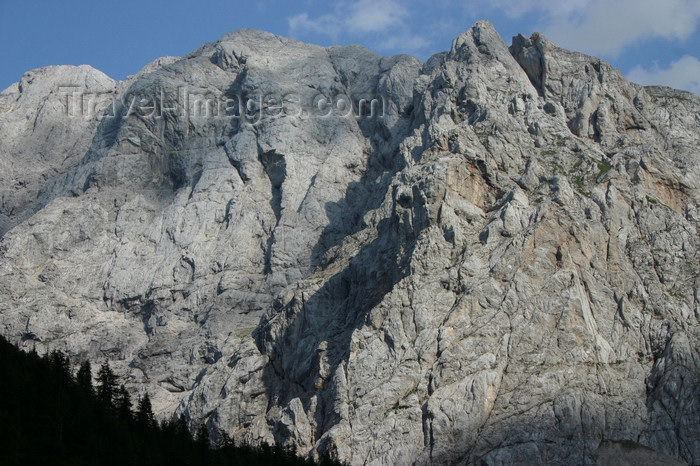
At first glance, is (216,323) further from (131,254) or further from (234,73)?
(234,73)

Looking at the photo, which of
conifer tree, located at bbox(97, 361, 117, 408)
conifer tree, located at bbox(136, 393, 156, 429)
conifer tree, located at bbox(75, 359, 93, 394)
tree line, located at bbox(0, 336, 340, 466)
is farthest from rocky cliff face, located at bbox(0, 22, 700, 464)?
conifer tree, located at bbox(75, 359, 93, 394)

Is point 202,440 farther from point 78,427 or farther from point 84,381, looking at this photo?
point 78,427

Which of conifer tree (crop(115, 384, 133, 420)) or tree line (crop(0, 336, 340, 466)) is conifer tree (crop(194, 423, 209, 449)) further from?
conifer tree (crop(115, 384, 133, 420))

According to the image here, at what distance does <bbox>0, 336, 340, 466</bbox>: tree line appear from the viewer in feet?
251

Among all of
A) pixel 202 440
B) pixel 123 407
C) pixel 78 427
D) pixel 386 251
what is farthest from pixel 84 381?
pixel 386 251

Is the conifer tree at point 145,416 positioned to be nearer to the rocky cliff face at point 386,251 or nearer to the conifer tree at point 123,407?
the conifer tree at point 123,407

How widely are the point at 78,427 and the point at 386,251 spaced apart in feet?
182

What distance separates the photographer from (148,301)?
159m

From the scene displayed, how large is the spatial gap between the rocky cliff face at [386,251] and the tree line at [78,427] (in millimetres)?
19208

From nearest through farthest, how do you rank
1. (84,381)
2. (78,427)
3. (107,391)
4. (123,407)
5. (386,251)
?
1. (78,427)
2. (84,381)
3. (123,407)
4. (107,391)
5. (386,251)

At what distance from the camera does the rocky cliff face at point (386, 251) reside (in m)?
113

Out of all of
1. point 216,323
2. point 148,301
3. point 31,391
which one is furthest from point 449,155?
point 31,391

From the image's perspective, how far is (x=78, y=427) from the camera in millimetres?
83438

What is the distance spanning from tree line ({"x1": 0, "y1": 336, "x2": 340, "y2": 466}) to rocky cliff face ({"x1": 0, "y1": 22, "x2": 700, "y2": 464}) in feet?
63.0
